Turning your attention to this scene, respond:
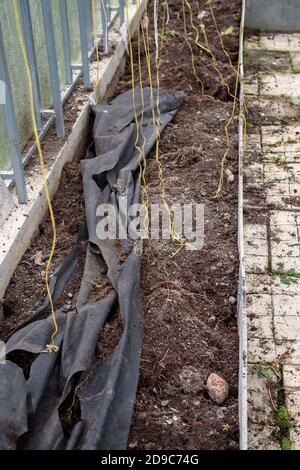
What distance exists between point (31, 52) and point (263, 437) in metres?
3.00

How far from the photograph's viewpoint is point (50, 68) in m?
4.57

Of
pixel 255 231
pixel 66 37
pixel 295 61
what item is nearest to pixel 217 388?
pixel 255 231

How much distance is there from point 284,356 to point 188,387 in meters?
0.71

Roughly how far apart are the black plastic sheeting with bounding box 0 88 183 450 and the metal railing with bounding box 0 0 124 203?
636 mm

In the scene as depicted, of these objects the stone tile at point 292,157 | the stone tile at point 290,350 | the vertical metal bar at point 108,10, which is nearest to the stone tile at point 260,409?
the stone tile at point 290,350

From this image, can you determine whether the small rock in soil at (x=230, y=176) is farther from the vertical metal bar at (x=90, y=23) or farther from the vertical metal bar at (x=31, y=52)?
the vertical metal bar at (x=90, y=23)

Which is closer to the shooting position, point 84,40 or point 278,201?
point 278,201

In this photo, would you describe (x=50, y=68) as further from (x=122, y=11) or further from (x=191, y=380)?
(x=191, y=380)

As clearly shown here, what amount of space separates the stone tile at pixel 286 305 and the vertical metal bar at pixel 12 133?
5.93 ft

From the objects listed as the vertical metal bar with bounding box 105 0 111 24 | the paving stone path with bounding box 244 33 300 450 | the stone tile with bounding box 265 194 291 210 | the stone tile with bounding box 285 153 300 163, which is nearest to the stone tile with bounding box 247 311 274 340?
the paving stone path with bounding box 244 33 300 450

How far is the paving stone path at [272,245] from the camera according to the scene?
128 inches

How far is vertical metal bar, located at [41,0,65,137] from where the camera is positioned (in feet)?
14.3
